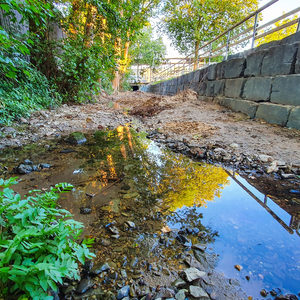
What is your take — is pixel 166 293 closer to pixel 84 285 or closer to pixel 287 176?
pixel 84 285

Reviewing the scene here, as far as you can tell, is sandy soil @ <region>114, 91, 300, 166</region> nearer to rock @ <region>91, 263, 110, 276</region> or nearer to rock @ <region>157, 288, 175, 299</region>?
rock @ <region>157, 288, 175, 299</region>

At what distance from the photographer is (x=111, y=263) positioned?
116 cm

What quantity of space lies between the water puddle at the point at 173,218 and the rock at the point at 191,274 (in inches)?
2.2

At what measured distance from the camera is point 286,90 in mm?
3895

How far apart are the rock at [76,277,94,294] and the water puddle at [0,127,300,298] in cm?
5

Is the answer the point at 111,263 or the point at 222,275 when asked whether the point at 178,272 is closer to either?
the point at 222,275

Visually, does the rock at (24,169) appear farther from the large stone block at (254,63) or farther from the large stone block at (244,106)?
the large stone block at (254,63)

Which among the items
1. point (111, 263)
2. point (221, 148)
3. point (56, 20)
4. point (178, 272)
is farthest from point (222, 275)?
point (56, 20)

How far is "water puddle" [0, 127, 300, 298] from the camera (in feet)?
3.74

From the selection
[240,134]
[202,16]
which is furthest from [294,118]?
[202,16]

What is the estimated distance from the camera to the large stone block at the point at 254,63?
15.6 feet

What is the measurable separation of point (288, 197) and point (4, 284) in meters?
2.37

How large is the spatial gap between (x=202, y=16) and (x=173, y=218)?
1776 centimetres

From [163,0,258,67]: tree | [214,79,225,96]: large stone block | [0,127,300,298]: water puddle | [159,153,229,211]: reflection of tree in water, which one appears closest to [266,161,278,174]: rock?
[0,127,300,298]: water puddle
